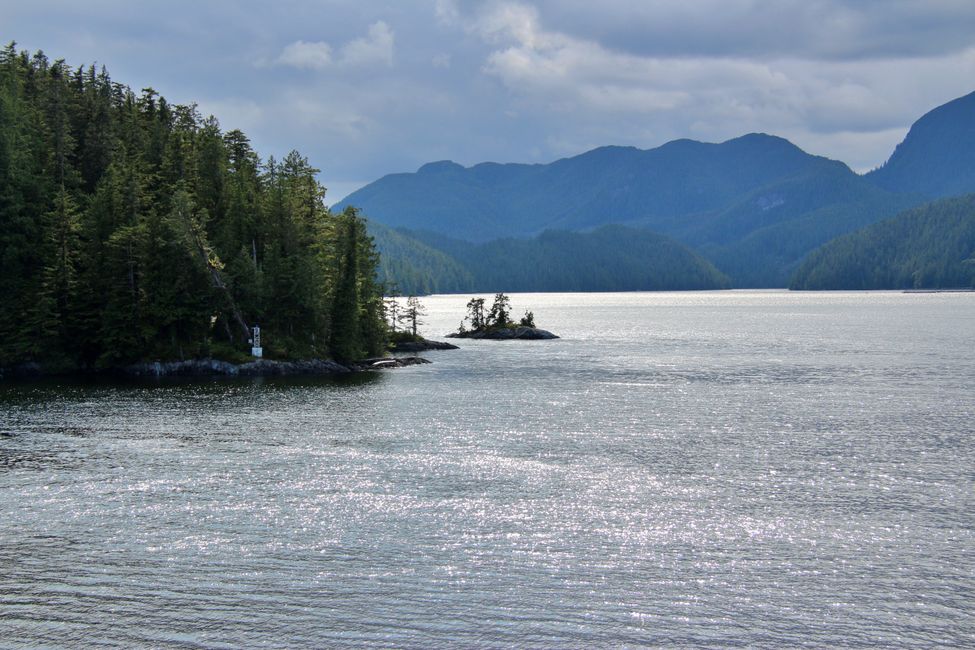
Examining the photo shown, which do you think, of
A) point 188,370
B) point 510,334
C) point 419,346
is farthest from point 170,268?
point 510,334

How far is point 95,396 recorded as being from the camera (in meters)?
87.1

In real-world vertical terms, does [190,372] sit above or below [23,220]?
below

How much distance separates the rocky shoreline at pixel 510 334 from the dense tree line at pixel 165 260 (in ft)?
166

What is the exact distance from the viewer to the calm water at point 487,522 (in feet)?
94.4

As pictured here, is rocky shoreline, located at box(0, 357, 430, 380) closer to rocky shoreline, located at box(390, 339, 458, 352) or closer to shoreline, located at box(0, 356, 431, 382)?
shoreline, located at box(0, 356, 431, 382)

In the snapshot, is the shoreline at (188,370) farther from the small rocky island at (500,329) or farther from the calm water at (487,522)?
the small rocky island at (500,329)

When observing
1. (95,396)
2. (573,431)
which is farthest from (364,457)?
(95,396)

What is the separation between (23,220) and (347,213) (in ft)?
156

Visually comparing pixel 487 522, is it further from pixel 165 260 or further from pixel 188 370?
pixel 165 260

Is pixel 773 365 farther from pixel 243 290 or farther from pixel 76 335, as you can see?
pixel 76 335

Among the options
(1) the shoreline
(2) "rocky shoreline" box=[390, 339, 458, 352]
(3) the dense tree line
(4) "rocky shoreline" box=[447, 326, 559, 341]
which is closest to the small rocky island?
(4) "rocky shoreline" box=[447, 326, 559, 341]

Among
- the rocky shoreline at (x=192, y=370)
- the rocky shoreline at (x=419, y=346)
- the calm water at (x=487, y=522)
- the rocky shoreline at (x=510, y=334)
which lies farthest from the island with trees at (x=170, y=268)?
the rocky shoreline at (x=510, y=334)

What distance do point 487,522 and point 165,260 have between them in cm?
8855

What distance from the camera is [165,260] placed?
113m
